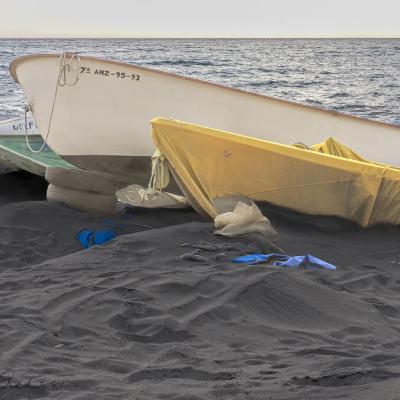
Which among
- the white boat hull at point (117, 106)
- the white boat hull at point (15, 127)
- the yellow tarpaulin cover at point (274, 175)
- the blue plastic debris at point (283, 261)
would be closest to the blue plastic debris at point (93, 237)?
the yellow tarpaulin cover at point (274, 175)

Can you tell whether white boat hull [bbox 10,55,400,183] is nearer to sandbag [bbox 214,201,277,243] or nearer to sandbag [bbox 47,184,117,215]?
sandbag [bbox 47,184,117,215]

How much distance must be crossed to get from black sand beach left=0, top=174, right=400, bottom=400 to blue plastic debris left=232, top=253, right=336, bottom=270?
0.50 feet

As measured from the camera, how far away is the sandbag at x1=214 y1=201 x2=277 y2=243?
5797 mm

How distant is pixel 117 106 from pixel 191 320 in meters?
A: 5.01

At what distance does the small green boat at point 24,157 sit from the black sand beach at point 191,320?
2.34 meters

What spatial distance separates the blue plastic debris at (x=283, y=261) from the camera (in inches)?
199

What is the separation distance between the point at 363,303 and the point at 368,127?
554cm

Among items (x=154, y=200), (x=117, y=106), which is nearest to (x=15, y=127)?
(x=117, y=106)

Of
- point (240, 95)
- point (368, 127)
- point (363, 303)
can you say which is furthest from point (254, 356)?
point (368, 127)

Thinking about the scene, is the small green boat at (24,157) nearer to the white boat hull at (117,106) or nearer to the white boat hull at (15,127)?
the white boat hull at (15,127)

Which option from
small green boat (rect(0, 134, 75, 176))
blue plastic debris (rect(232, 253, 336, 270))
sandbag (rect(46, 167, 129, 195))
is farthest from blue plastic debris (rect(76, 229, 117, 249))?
small green boat (rect(0, 134, 75, 176))

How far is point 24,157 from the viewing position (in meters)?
8.47

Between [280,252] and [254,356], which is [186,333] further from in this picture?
[280,252]

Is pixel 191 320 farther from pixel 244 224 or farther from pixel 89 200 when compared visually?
pixel 89 200
